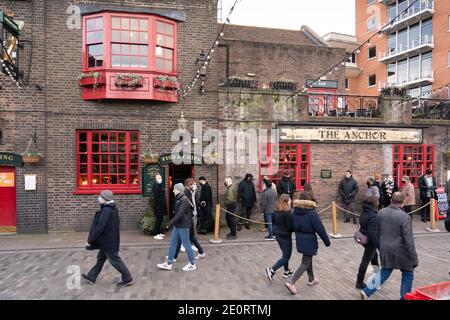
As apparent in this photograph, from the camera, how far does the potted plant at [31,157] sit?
1049 centimetres

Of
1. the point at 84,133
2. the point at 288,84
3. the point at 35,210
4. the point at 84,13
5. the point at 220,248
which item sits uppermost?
the point at 84,13

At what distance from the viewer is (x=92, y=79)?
35.2ft

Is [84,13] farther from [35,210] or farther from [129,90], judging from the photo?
[35,210]

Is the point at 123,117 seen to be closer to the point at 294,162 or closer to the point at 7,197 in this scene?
the point at 7,197

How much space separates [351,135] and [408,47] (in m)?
29.9

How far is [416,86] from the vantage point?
3572 centimetres

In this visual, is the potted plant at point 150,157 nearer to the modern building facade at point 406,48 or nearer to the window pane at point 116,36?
the window pane at point 116,36

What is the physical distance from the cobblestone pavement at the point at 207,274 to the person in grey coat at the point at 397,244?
2.83 feet

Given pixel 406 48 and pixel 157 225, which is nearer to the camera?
pixel 157 225

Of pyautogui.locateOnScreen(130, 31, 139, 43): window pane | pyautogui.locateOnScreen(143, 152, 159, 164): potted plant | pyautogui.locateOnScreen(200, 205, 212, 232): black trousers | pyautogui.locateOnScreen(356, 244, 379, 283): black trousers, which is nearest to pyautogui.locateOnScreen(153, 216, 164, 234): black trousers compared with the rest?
pyautogui.locateOnScreen(200, 205, 212, 232): black trousers

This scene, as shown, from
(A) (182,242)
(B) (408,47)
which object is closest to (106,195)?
(A) (182,242)

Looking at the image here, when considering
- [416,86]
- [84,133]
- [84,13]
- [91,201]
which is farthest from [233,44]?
[416,86]

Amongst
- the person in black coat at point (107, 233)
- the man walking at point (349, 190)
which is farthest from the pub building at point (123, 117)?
the person in black coat at point (107, 233)

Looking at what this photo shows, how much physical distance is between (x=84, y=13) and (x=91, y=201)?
6.21 metres
